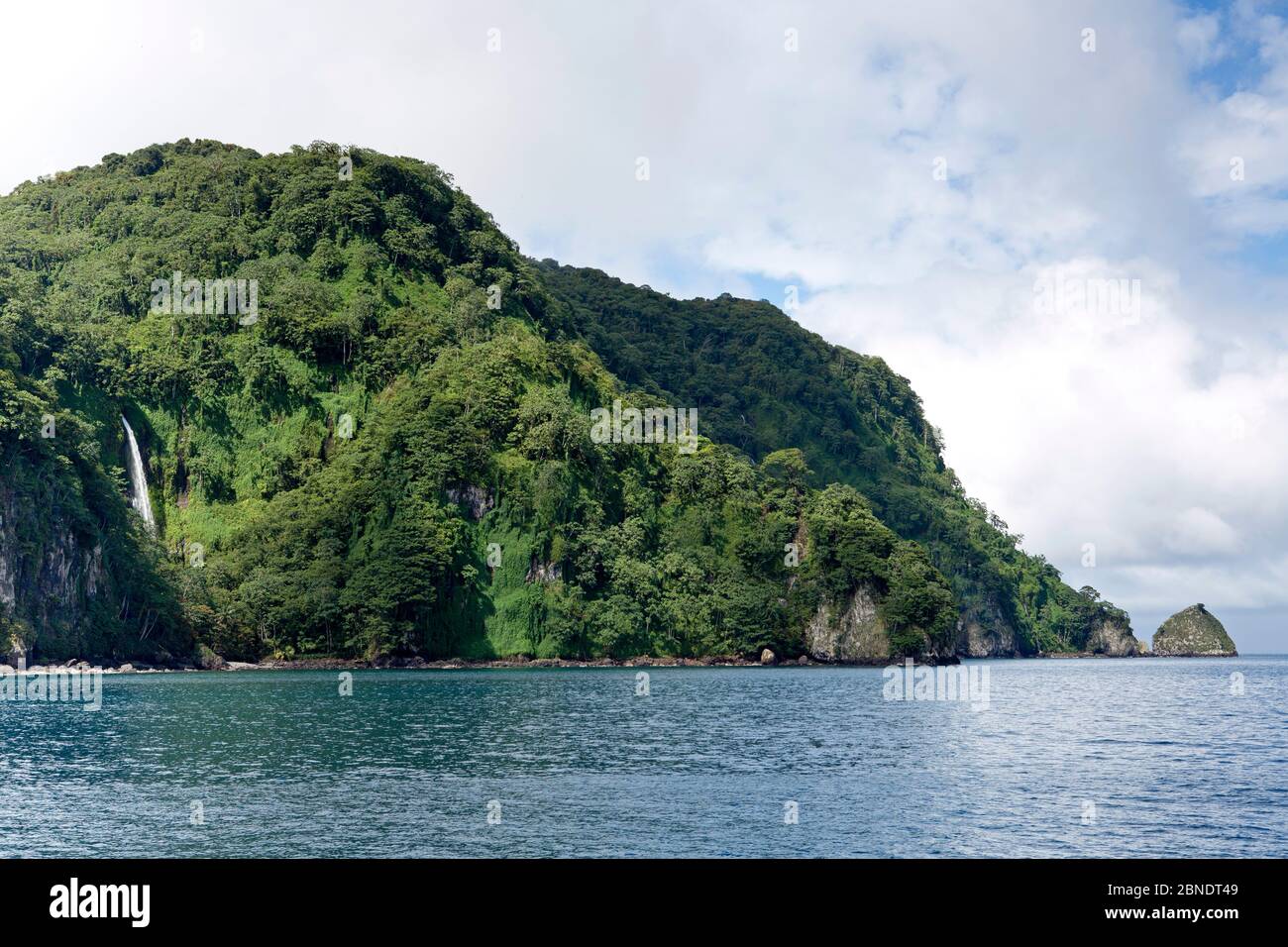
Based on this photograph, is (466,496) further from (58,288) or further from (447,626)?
(58,288)

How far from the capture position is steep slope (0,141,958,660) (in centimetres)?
11819

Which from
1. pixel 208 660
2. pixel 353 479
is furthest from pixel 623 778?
pixel 353 479

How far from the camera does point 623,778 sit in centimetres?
4044

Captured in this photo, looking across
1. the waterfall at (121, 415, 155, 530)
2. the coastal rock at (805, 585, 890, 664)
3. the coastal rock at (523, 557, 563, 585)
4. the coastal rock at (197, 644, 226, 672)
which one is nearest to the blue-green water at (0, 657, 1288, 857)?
the coastal rock at (197, 644, 226, 672)

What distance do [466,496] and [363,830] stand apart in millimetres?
108151

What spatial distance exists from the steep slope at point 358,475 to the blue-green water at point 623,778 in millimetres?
45709

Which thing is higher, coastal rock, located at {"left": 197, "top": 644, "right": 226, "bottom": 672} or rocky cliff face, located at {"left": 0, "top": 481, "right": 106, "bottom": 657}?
rocky cliff face, located at {"left": 0, "top": 481, "right": 106, "bottom": 657}

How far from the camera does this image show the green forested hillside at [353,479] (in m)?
115

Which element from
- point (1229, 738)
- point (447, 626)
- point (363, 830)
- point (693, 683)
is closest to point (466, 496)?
point (447, 626)

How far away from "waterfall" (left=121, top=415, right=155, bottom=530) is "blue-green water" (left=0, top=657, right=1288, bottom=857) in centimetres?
6899

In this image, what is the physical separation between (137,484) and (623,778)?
118886 millimetres

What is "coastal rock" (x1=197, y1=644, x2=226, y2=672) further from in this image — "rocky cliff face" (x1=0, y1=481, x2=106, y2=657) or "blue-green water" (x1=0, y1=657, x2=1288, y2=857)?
"blue-green water" (x1=0, y1=657, x2=1288, y2=857)
